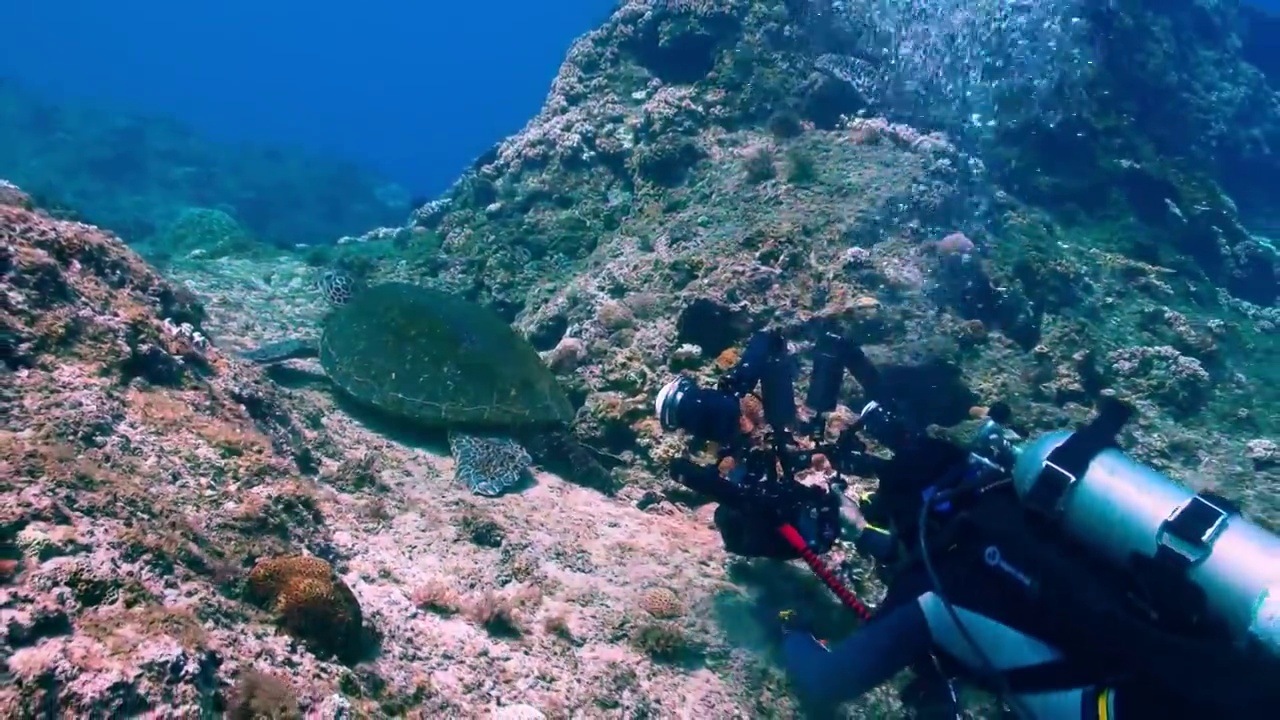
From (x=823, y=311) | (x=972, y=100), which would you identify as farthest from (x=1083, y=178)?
(x=823, y=311)

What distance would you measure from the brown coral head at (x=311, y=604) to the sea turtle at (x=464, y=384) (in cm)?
267

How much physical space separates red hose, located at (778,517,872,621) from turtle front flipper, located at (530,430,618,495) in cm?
256

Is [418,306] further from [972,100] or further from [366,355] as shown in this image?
[972,100]

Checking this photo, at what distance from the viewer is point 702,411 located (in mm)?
4395

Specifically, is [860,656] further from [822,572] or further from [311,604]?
[311,604]

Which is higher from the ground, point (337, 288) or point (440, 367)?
point (337, 288)

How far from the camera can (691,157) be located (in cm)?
1119

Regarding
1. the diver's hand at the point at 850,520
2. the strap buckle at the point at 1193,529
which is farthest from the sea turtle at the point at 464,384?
the strap buckle at the point at 1193,529

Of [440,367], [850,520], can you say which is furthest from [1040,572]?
[440,367]

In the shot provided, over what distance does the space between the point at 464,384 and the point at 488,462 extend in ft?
2.90

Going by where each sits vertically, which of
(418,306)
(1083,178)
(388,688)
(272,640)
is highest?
(1083,178)

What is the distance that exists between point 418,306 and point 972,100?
44.4 ft

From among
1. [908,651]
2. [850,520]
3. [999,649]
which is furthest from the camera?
[850,520]

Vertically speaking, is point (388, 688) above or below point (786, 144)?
below
